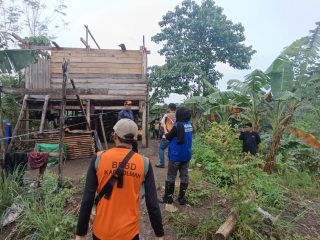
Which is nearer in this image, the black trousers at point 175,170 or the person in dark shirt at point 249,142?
the black trousers at point 175,170

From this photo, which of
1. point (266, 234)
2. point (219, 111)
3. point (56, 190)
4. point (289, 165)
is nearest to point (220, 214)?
point (266, 234)

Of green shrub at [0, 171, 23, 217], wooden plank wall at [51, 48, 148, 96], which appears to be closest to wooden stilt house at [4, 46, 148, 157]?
wooden plank wall at [51, 48, 148, 96]

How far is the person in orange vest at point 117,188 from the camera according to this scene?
3.20 meters

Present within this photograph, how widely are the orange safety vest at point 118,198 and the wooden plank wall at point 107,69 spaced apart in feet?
35.3

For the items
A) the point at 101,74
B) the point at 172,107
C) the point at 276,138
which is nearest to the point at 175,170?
the point at 172,107

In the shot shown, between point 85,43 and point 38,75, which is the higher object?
point 85,43

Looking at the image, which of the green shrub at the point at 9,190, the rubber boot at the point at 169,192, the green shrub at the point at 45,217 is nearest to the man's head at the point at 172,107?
the rubber boot at the point at 169,192

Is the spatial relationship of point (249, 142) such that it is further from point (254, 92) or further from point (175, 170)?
point (175, 170)

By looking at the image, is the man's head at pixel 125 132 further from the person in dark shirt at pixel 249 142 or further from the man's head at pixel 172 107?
the person in dark shirt at pixel 249 142

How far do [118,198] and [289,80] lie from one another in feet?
24.7

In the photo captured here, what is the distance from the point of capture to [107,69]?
1407 centimetres

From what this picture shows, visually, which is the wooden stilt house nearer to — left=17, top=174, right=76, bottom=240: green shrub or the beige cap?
left=17, top=174, right=76, bottom=240: green shrub

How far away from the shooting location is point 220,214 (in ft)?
19.6

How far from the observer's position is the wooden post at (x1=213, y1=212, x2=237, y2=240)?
5.03m
